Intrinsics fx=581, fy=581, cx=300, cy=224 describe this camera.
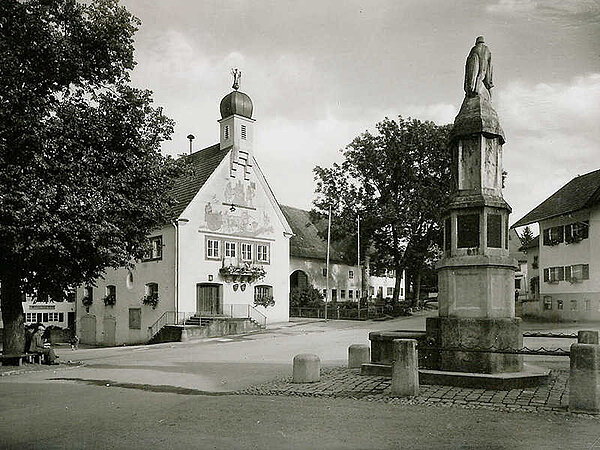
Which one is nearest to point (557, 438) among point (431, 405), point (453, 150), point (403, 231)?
point (431, 405)

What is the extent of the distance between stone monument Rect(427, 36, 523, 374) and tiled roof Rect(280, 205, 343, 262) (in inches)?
1314

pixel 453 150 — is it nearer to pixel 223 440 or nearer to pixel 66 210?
pixel 223 440

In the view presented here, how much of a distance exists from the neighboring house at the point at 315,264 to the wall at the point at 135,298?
14.2 meters

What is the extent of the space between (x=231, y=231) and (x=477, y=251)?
2292 cm

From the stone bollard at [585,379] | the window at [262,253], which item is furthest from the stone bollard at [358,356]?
the window at [262,253]

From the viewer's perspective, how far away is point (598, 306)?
28188 millimetres

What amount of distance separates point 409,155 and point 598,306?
16.5 metres

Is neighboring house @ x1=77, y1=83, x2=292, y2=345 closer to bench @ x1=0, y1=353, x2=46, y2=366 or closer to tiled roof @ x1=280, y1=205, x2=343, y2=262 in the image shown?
tiled roof @ x1=280, y1=205, x2=343, y2=262

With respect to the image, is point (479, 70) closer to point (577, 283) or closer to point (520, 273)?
point (577, 283)

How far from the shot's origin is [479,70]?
11391 mm

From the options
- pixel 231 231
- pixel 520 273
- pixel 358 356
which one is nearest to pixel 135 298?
pixel 231 231

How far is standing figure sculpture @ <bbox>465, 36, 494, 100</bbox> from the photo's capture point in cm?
1134

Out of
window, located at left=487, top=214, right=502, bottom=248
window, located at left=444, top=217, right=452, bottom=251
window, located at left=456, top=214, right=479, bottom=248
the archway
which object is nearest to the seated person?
window, located at left=444, top=217, right=452, bottom=251

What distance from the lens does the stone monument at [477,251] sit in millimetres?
10234
